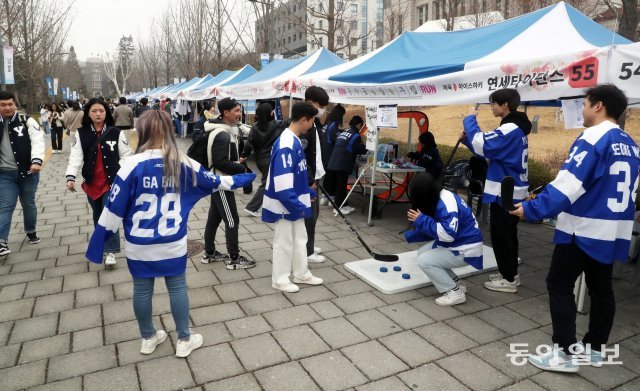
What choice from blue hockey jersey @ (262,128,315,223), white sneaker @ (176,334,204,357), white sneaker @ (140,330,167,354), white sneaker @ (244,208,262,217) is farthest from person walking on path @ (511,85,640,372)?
white sneaker @ (244,208,262,217)

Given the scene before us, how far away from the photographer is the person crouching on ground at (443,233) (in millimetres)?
3484

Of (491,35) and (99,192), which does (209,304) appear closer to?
(99,192)

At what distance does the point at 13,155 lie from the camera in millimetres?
4598

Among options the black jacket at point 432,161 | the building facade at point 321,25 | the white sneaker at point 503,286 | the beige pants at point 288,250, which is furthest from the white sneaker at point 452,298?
the building facade at point 321,25

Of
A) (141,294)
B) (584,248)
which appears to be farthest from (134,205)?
(584,248)

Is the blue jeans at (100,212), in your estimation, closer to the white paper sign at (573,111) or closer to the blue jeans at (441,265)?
the blue jeans at (441,265)

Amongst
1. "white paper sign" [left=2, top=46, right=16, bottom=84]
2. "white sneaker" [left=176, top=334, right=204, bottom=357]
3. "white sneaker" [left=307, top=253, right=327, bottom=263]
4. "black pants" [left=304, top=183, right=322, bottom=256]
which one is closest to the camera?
"white sneaker" [left=176, top=334, right=204, bottom=357]

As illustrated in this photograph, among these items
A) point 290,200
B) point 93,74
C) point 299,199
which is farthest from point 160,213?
point 93,74

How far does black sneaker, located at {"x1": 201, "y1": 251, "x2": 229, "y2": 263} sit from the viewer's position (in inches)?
180

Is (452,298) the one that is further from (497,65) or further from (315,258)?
(497,65)

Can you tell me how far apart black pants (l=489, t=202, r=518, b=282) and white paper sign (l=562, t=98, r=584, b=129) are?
1.01 m

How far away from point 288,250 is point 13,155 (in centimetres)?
325

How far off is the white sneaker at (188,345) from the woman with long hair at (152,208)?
35 centimetres

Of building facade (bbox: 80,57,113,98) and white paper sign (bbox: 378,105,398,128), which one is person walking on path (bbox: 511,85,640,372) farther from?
building facade (bbox: 80,57,113,98)
